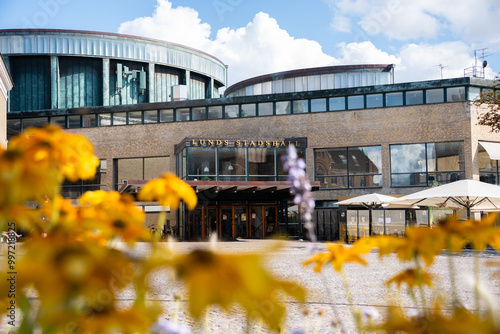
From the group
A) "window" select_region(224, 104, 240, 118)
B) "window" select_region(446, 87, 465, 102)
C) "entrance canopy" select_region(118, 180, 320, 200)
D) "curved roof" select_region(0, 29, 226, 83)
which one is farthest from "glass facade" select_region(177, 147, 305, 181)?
"curved roof" select_region(0, 29, 226, 83)

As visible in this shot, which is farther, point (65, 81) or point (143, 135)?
point (65, 81)

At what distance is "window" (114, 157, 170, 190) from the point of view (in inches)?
1364

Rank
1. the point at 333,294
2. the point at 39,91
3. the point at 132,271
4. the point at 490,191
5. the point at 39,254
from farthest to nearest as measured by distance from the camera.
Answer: the point at 39,91
the point at 490,191
the point at 333,294
the point at 132,271
the point at 39,254

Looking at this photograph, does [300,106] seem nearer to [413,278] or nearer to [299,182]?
[299,182]

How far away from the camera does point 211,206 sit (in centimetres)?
3122

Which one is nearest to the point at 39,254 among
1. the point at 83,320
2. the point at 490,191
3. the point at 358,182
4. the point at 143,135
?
the point at 83,320

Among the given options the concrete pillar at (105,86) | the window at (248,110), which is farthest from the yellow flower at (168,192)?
the concrete pillar at (105,86)

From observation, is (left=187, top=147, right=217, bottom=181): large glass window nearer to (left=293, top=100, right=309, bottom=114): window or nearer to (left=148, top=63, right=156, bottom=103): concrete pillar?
(left=293, top=100, right=309, bottom=114): window

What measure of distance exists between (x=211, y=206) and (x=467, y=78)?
15965mm

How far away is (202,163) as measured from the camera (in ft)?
98.4

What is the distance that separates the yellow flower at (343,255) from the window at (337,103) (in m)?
31.8

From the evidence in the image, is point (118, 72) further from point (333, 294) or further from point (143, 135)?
point (333, 294)

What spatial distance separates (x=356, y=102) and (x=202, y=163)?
9956 millimetres

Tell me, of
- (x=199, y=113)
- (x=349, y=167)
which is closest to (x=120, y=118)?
(x=199, y=113)
